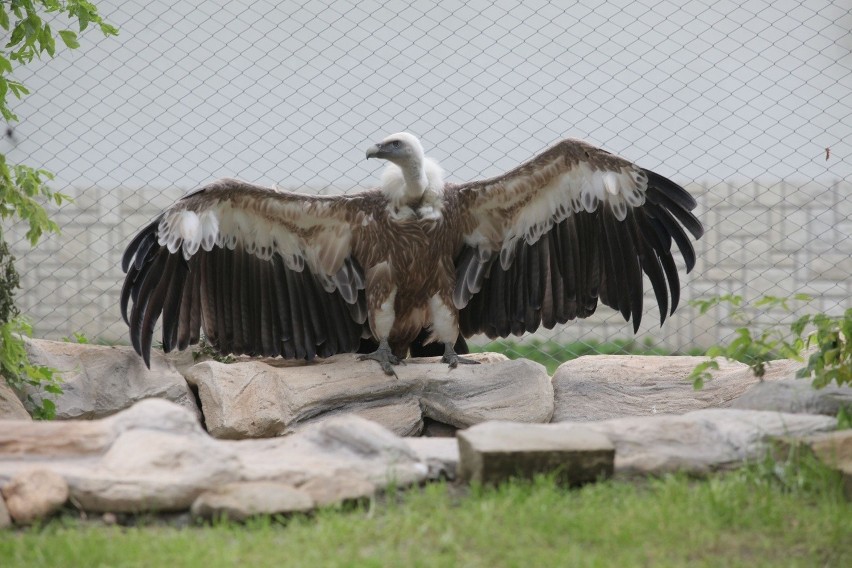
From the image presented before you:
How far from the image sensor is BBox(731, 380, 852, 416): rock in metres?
3.73

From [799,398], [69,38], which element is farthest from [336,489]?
[69,38]

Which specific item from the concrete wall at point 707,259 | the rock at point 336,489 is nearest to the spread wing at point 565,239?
the concrete wall at point 707,259

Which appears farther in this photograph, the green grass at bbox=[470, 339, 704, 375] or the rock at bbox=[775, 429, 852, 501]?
the green grass at bbox=[470, 339, 704, 375]

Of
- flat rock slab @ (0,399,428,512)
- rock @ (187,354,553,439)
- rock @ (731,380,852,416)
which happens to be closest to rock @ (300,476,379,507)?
flat rock slab @ (0,399,428,512)

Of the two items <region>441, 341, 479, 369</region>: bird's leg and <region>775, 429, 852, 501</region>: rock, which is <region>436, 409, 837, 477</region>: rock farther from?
<region>441, 341, 479, 369</region>: bird's leg

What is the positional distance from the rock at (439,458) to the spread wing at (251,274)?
1.98 metres

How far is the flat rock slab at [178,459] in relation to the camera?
2.96 metres

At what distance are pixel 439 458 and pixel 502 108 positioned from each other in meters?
4.42

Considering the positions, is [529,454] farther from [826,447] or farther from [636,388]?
[636,388]

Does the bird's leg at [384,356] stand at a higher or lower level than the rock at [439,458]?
higher

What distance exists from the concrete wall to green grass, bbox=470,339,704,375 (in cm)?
9

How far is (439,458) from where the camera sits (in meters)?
3.26

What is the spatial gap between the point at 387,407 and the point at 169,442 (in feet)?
6.47

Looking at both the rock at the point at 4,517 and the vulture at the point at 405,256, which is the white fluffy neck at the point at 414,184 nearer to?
the vulture at the point at 405,256
